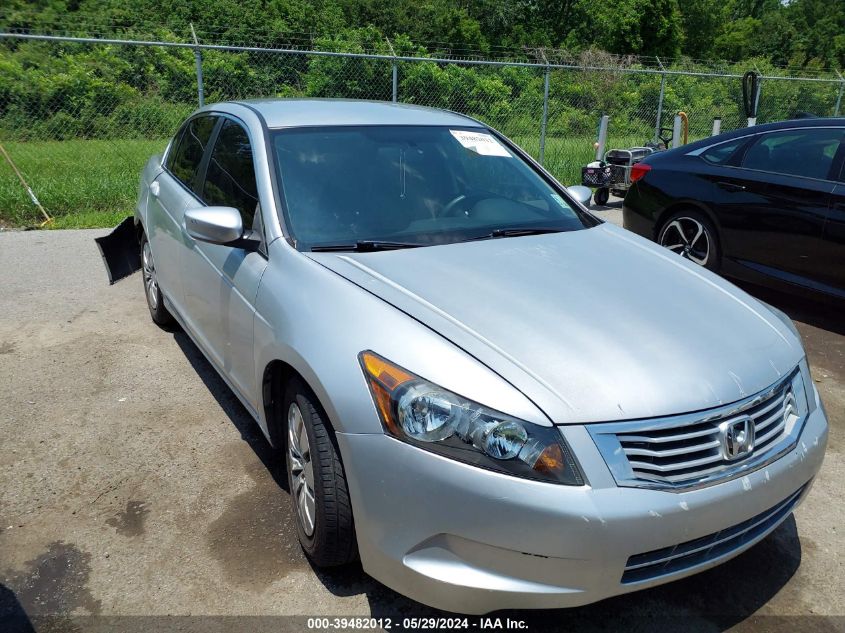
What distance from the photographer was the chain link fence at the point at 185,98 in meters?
9.46

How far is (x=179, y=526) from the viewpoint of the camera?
2.98 meters

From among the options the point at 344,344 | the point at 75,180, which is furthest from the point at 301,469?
the point at 75,180

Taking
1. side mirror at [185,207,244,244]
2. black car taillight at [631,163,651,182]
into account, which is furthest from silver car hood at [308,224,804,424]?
black car taillight at [631,163,651,182]

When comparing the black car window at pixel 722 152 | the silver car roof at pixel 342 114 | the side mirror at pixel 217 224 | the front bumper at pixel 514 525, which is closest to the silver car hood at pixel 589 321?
the front bumper at pixel 514 525

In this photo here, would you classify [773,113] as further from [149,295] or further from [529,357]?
[529,357]

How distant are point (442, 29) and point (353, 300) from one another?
33.5m

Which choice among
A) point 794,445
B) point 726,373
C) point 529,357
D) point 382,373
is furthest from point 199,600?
point 794,445

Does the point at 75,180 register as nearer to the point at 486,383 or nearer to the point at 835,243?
the point at 835,243

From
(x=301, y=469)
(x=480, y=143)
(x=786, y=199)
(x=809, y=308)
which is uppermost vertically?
(x=480, y=143)

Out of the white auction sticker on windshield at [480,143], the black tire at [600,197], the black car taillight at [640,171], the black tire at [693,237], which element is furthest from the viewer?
the black tire at [600,197]

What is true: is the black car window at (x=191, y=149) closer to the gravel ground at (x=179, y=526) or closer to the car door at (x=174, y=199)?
the car door at (x=174, y=199)

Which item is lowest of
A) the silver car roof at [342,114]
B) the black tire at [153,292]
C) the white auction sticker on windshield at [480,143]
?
the black tire at [153,292]

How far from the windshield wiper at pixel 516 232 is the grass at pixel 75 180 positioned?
668cm

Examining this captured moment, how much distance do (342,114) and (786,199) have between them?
3601 millimetres
